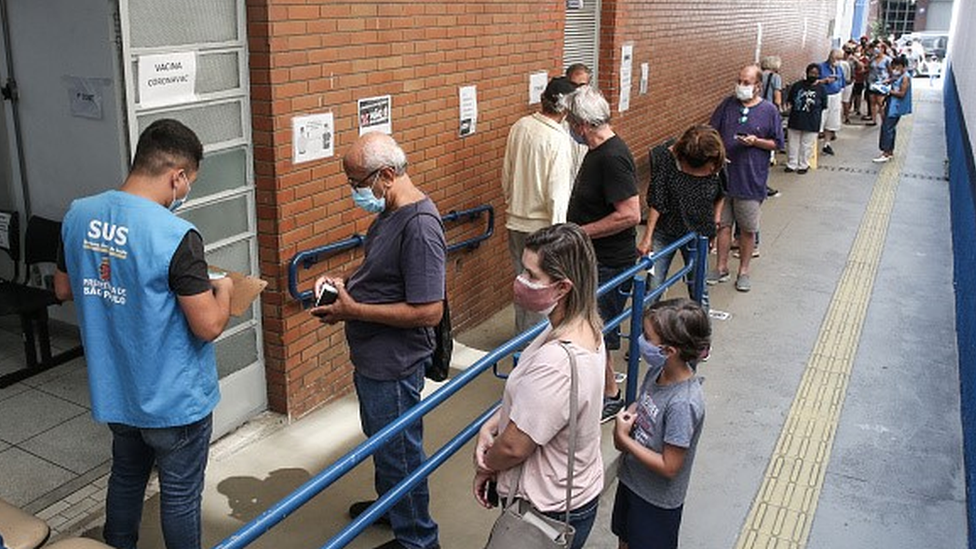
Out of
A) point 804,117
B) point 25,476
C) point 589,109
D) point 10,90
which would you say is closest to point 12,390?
point 25,476

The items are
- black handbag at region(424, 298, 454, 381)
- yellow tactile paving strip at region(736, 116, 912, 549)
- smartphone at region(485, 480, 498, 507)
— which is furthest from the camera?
yellow tactile paving strip at region(736, 116, 912, 549)

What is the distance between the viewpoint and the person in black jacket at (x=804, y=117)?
13.0 m

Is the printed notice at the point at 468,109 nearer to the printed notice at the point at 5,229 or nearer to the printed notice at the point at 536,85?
the printed notice at the point at 536,85

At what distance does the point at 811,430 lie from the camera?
18.4ft

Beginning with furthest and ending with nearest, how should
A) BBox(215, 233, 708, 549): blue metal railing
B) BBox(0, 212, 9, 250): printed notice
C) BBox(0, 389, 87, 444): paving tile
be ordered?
BBox(0, 212, 9, 250): printed notice, BBox(0, 389, 87, 444): paving tile, BBox(215, 233, 708, 549): blue metal railing

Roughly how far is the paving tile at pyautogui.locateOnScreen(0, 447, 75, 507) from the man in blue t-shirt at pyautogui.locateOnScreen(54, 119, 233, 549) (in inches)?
56.0

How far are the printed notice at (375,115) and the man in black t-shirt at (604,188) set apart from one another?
113 centimetres

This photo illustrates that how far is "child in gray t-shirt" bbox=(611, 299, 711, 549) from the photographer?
3336mm

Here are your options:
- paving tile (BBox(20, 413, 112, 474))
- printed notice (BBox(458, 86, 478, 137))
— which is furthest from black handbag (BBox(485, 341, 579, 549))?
printed notice (BBox(458, 86, 478, 137))

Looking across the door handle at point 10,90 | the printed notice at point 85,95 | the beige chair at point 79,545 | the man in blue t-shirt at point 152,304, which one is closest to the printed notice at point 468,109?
the printed notice at point 85,95

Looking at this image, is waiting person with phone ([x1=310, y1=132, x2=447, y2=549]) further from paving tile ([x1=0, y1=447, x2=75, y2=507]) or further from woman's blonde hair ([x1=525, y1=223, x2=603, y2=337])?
paving tile ([x1=0, y1=447, x2=75, y2=507])

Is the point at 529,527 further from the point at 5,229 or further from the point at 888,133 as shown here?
the point at 888,133

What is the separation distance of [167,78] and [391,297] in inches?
65.3

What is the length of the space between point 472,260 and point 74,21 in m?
3.14
